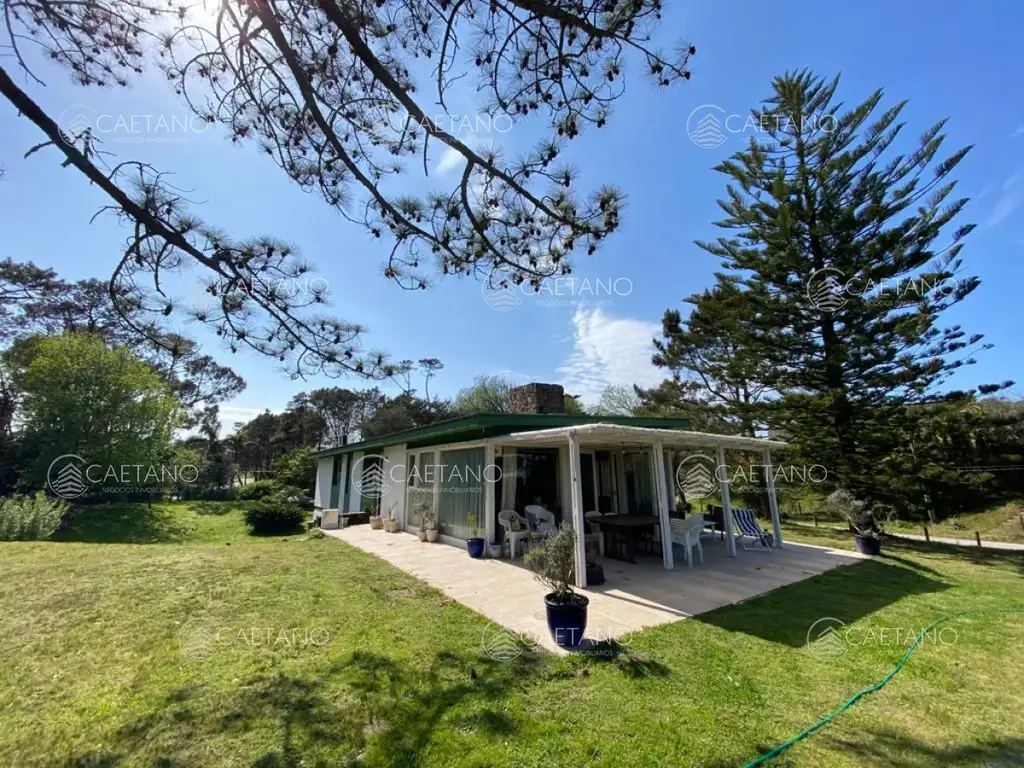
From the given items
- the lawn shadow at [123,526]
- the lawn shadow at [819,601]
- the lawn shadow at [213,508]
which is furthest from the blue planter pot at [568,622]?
the lawn shadow at [213,508]

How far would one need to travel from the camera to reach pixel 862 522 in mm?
8562

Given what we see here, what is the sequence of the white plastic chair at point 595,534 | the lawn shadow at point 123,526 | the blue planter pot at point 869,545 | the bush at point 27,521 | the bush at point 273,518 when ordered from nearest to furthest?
the white plastic chair at point 595,534
the blue planter pot at point 869,545
the bush at point 27,521
the lawn shadow at point 123,526
the bush at point 273,518

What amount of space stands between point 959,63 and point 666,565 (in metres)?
8.71

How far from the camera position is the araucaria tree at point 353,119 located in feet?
8.98

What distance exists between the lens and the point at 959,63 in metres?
6.35

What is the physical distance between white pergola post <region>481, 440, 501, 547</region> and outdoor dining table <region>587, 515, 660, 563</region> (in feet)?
5.97

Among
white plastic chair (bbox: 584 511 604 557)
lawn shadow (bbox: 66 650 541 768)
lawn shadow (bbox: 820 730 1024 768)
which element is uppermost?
white plastic chair (bbox: 584 511 604 557)

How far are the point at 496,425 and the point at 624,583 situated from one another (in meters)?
3.25

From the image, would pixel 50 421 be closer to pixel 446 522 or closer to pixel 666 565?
pixel 446 522

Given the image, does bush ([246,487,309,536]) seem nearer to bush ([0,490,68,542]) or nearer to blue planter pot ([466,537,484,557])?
bush ([0,490,68,542])

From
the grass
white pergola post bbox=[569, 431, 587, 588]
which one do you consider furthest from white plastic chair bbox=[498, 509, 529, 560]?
the grass

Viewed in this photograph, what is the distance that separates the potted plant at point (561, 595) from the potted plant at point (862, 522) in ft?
23.5

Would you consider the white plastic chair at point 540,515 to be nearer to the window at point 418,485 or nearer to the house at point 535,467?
the house at point 535,467

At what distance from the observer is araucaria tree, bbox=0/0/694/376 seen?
2738 mm
